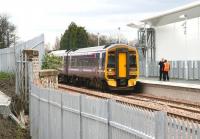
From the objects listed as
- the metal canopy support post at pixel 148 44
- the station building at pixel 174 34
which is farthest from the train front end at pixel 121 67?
the metal canopy support post at pixel 148 44

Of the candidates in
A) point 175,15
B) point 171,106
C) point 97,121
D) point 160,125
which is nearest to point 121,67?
point 175,15

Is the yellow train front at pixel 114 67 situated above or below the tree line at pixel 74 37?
below

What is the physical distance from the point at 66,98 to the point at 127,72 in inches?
837

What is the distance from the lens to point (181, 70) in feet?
115

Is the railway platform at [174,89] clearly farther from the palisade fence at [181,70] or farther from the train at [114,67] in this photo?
the palisade fence at [181,70]

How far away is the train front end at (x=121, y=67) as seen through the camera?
3002 centimetres

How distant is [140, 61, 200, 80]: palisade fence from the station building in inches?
41.0

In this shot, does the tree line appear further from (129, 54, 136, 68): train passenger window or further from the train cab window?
the train cab window

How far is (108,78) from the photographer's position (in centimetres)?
3000

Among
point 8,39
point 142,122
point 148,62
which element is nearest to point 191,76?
point 148,62

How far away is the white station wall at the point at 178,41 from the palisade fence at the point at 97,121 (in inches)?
933

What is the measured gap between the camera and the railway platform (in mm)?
25531

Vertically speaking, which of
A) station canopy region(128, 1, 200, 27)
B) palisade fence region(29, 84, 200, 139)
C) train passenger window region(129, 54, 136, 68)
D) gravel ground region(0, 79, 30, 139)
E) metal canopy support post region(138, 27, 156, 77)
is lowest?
gravel ground region(0, 79, 30, 139)

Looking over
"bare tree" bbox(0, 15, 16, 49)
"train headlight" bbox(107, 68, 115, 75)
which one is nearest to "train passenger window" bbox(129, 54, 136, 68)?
"train headlight" bbox(107, 68, 115, 75)
